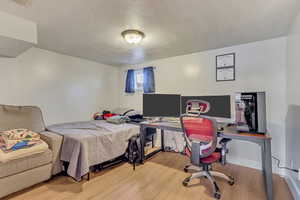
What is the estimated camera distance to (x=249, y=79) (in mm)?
2549

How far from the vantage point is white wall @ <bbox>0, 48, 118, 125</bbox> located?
8.39ft

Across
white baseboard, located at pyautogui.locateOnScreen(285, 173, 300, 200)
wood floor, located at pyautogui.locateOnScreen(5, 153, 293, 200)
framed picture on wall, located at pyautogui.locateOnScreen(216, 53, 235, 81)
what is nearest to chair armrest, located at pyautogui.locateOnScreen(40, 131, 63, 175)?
wood floor, located at pyautogui.locateOnScreen(5, 153, 293, 200)

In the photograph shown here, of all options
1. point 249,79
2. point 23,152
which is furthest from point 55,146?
point 249,79

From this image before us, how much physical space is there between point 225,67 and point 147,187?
94.1 inches

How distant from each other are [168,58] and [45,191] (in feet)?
10.4

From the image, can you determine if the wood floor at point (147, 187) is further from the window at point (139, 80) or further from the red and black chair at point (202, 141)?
the window at point (139, 80)

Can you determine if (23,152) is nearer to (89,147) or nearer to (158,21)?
(89,147)

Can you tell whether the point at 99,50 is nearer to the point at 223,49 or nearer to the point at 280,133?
the point at 223,49

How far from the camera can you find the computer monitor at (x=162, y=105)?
289 cm

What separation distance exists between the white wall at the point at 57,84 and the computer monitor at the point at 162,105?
1611mm

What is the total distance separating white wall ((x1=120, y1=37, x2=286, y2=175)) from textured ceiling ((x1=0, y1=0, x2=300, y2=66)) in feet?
0.74

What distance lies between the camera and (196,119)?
74.3 inches

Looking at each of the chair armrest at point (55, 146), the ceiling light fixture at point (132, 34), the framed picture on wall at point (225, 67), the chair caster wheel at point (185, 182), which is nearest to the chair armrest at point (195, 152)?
the chair caster wheel at point (185, 182)

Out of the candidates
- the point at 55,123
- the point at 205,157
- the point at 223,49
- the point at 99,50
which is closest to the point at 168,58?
the point at 223,49
